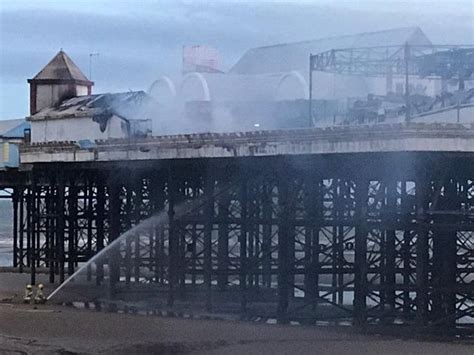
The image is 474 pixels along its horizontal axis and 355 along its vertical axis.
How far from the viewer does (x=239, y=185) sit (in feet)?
87.1

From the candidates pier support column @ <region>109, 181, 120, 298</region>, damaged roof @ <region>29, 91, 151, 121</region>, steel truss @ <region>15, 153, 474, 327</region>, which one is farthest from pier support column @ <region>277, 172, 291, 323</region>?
damaged roof @ <region>29, 91, 151, 121</region>

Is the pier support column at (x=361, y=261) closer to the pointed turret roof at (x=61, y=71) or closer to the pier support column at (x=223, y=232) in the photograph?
the pier support column at (x=223, y=232)

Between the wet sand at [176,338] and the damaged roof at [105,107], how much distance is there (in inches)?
358

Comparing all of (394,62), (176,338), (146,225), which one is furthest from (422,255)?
(146,225)

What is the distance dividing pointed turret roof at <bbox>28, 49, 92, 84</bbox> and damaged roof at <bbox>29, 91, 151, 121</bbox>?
6.48 ft

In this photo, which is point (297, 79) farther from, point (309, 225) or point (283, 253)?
point (283, 253)

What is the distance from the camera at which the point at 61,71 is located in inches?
1561

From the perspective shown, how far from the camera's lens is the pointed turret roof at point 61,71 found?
129 feet

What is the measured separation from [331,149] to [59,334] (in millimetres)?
6218

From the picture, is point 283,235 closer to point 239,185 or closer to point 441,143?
point 239,185

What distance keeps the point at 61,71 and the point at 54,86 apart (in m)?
0.62

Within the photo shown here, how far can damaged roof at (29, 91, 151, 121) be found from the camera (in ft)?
108

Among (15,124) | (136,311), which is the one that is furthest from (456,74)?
(15,124)

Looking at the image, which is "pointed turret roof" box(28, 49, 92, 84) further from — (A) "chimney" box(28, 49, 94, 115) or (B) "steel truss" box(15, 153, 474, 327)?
(B) "steel truss" box(15, 153, 474, 327)
